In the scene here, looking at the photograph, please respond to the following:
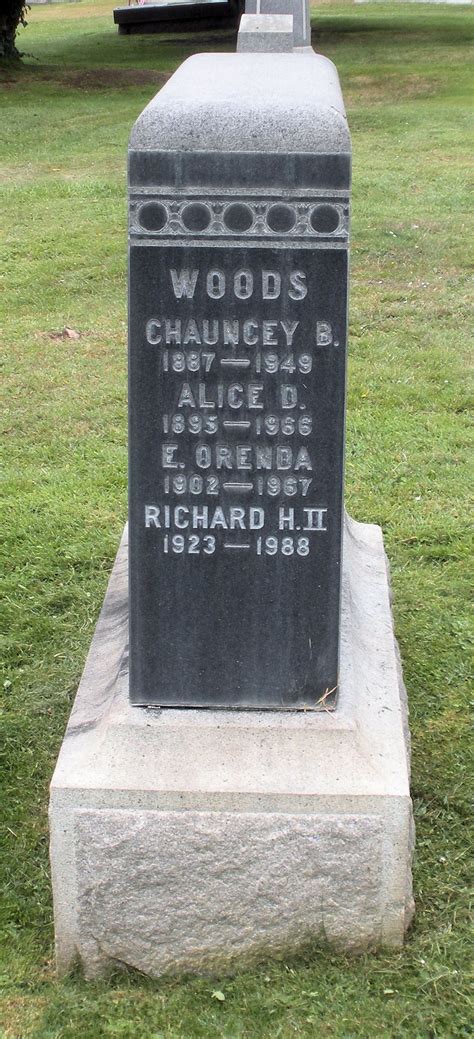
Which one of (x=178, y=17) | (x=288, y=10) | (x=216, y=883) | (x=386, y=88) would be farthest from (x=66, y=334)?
(x=178, y=17)

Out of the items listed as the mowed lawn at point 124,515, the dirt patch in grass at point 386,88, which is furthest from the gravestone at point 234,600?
the dirt patch in grass at point 386,88

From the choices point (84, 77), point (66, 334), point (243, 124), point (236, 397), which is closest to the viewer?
point (243, 124)

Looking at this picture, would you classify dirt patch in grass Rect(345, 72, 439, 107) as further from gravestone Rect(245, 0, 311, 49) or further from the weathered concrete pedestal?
the weathered concrete pedestal

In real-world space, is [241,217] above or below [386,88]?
above

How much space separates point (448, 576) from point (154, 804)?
227cm

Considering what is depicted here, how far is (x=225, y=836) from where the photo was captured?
2717 mm

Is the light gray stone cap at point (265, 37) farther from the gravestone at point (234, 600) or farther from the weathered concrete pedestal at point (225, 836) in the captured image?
the weathered concrete pedestal at point (225, 836)

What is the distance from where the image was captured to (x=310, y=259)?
2.60 meters

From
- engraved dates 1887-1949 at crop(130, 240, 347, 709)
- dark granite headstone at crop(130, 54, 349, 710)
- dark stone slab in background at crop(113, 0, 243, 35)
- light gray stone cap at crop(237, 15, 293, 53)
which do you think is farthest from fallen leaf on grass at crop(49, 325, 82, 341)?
dark stone slab in background at crop(113, 0, 243, 35)

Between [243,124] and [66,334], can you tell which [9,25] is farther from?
[243,124]

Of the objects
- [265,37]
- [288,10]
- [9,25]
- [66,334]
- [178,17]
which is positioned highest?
[265,37]

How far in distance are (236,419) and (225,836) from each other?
0.93 meters

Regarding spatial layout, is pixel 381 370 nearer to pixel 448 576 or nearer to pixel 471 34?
pixel 448 576

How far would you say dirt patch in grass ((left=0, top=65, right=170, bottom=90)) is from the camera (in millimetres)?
19297
